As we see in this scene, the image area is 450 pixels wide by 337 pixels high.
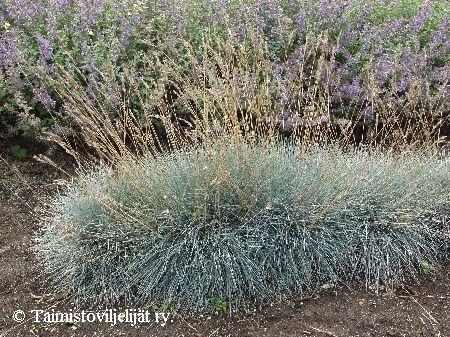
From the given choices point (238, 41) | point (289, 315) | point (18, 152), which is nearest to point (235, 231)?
point (289, 315)

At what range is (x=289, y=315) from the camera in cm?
316

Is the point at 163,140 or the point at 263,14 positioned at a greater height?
the point at 263,14

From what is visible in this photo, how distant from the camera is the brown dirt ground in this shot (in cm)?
305

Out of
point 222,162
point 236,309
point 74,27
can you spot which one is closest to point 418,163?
point 222,162

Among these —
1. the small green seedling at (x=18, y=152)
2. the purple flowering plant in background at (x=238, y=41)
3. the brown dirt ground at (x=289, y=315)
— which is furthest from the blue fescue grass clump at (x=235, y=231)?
the small green seedling at (x=18, y=152)

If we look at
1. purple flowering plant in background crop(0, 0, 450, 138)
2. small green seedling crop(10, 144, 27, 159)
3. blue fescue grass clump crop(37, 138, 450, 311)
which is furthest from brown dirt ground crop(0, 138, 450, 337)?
purple flowering plant in background crop(0, 0, 450, 138)

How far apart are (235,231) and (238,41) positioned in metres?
2.09

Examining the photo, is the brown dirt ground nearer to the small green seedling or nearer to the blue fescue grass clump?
the blue fescue grass clump

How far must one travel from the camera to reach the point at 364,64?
4953mm

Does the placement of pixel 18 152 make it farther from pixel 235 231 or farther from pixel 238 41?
pixel 235 231

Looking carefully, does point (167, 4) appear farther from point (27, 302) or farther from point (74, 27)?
point (27, 302)

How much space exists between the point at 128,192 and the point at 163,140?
4.80 ft

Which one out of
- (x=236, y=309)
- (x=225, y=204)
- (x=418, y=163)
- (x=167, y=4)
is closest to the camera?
(x=236, y=309)

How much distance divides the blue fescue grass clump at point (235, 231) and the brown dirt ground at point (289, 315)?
99 millimetres
